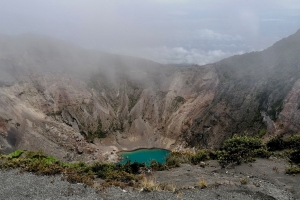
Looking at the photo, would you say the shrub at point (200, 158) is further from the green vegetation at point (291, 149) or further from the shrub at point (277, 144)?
the shrub at point (277, 144)

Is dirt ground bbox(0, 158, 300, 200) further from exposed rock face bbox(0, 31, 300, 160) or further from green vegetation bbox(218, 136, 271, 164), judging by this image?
exposed rock face bbox(0, 31, 300, 160)

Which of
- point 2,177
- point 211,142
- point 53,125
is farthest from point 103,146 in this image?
point 2,177

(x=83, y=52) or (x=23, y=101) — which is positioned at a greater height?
(x=83, y=52)

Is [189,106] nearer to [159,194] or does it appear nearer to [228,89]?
[228,89]

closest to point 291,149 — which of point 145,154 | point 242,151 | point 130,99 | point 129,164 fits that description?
point 242,151

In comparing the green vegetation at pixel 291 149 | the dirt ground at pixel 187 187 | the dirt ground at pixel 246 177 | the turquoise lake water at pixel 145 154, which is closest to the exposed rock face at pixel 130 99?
the turquoise lake water at pixel 145 154

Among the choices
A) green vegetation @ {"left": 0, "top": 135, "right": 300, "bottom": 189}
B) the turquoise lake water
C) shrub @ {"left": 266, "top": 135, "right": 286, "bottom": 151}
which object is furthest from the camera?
the turquoise lake water

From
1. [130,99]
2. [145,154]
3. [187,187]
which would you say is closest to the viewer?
[187,187]

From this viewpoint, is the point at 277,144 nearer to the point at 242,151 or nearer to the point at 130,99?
the point at 242,151

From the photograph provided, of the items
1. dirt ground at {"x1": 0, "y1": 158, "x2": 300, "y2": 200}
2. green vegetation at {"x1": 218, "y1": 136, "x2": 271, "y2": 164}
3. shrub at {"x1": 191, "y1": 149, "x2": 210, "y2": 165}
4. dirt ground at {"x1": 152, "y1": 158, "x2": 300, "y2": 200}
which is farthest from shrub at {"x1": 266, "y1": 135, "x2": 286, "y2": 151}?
dirt ground at {"x1": 0, "y1": 158, "x2": 300, "y2": 200}
